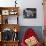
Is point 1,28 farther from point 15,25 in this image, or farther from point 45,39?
point 45,39

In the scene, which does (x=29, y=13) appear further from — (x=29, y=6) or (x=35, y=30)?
(x=35, y=30)

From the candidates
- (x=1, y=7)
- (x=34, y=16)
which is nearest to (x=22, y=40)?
(x=34, y=16)

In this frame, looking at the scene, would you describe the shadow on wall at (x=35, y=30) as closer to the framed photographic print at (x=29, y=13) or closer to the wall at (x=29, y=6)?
the wall at (x=29, y=6)

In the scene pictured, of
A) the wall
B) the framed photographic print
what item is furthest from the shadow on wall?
the framed photographic print

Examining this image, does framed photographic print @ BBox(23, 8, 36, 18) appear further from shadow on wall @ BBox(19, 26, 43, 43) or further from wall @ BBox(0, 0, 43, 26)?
shadow on wall @ BBox(19, 26, 43, 43)

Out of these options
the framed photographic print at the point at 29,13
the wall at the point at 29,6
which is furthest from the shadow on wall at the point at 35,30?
the framed photographic print at the point at 29,13

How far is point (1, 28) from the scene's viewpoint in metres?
4.95

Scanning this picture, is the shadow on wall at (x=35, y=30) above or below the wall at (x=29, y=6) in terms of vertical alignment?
below

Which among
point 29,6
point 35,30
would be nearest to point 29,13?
point 29,6

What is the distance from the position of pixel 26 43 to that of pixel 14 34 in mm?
520

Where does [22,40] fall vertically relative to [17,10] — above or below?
below

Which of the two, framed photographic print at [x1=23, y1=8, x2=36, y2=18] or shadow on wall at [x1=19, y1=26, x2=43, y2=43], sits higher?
framed photographic print at [x1=23, y1=8, x2=36, y2=18]

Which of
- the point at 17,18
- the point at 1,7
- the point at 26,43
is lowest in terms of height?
the point at 26,43

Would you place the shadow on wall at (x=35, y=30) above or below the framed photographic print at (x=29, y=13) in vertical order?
below
